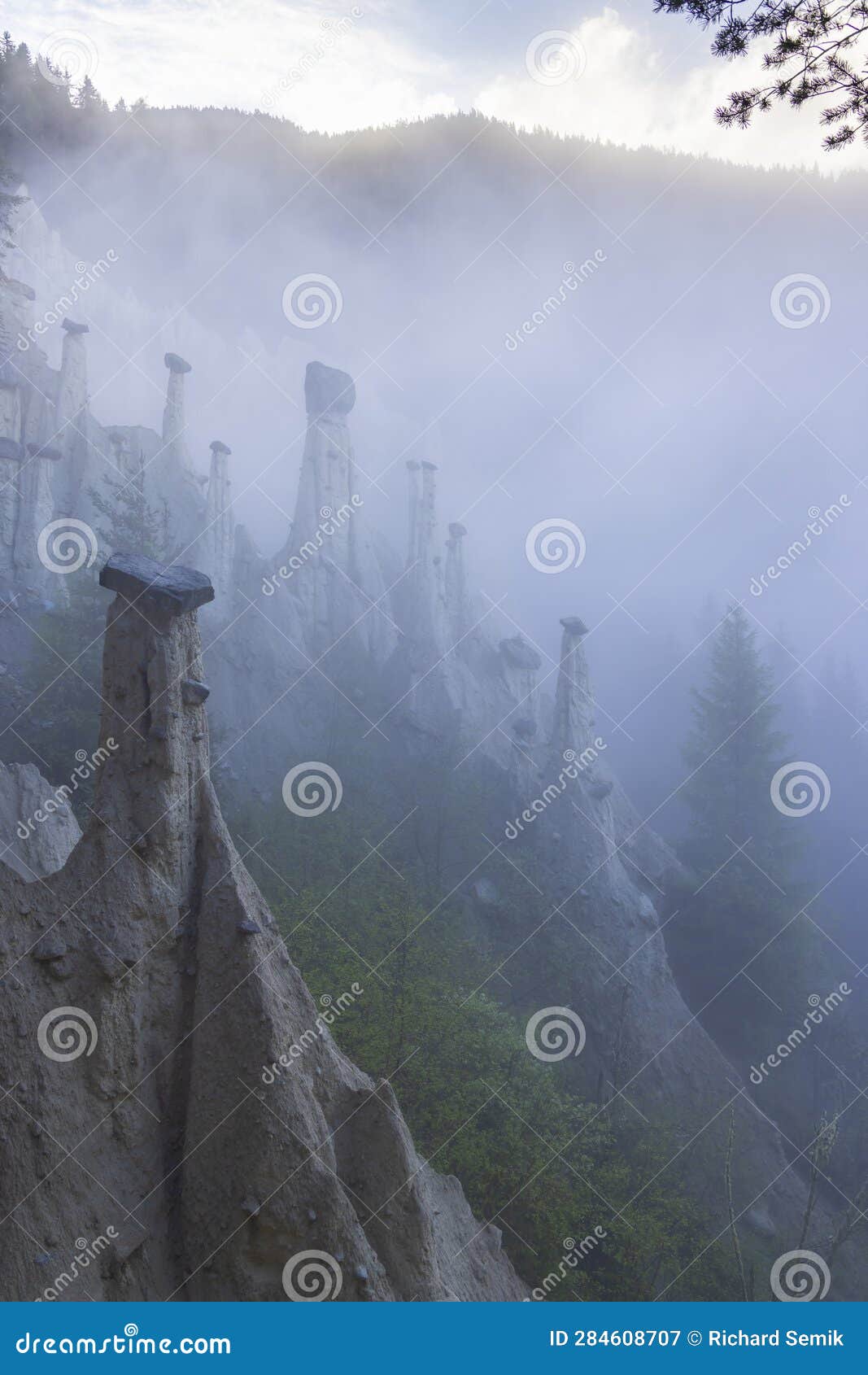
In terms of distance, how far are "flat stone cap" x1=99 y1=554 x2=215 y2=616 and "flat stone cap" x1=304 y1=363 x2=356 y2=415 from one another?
3407 cm

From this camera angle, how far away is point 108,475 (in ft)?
106

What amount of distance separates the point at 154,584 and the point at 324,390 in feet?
115

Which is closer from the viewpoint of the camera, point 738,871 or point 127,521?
point 127,521

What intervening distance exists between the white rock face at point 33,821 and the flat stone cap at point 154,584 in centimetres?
438

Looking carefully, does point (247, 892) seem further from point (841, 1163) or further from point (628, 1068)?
point (841, 1163)

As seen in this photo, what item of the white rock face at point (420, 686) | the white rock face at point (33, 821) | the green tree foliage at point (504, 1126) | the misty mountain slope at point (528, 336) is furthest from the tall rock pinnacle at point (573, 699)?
the white rock face at point (33, 821)

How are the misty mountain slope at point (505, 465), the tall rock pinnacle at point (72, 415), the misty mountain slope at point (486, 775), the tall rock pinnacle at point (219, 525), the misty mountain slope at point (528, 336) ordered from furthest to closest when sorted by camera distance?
the misty mountain slope at point (528, 336) → the tall rock pinnacle at point (219, 525) → the tall rock pinnacle at point (72, 415) → the misty mountain slope at point (505, 465) → the misty mountain slope at point (486, 775)

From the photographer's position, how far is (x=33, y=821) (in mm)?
11258

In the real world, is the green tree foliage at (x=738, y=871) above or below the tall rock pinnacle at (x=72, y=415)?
above

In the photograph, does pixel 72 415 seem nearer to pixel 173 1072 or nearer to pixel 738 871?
pixel 173 1072

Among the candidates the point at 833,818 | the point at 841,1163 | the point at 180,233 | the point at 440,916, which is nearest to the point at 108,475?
the point at 440,916

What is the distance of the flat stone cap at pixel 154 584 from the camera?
25.8 ft

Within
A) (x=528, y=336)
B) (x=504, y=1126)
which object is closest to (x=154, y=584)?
(x=504, y=1126)

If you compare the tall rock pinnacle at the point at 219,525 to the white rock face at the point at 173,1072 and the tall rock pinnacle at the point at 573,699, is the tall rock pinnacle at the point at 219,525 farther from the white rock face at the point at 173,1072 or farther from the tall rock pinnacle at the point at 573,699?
the white rock face at the point at 173,1072
